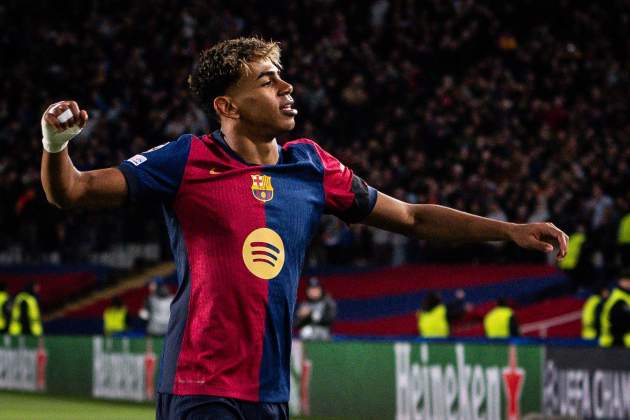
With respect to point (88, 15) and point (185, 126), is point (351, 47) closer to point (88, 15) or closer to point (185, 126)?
point (185, 126)

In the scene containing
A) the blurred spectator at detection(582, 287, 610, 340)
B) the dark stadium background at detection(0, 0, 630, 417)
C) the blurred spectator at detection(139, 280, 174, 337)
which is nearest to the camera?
the blurred spectator at detection(582, 287, 610, 340)

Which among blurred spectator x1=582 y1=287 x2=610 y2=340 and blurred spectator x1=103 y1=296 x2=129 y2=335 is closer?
blurred spectator x1=582 y1=287 x2=610 y2=340

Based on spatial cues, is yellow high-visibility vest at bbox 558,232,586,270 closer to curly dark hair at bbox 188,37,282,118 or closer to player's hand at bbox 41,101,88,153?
curly dark hair at bbox 188,37,282,118

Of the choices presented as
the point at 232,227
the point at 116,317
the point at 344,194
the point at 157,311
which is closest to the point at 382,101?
the point at 116,317

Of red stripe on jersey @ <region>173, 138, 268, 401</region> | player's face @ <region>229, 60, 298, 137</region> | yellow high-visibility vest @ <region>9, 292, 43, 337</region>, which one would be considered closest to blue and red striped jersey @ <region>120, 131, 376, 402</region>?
red stripe on jersey @ <region>173, 138, 268, 401</region>

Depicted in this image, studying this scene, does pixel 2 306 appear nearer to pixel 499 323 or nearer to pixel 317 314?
pixel 317 314

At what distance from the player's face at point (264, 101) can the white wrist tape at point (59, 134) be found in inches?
29.6

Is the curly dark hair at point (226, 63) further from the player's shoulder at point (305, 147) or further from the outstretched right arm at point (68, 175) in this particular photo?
the outstretched right arm at point (68, 175)

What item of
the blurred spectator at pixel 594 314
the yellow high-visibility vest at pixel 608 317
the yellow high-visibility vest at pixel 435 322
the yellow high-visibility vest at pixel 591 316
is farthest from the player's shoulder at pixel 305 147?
the yellow high-visibility vest at pixel 435 322

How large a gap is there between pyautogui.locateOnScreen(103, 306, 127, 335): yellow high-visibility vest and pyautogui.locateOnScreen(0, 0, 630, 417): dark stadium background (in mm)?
1619

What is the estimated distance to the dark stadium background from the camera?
63.8 feet

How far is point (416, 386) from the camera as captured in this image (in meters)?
13.6

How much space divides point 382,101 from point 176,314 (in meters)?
20.7

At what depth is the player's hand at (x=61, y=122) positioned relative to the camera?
12.1 ft
